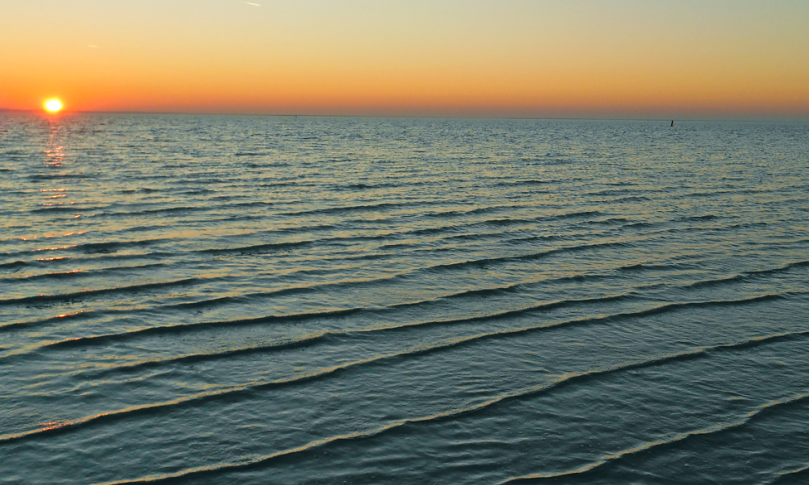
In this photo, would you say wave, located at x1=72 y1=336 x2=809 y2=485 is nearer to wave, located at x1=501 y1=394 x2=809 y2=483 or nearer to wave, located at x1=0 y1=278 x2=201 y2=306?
wave, located at x1=501 y1=394 x2=809 y2=483

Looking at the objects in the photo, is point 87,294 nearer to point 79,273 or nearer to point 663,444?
point 79,273

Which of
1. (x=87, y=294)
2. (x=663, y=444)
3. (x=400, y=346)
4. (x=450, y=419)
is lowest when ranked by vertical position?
(x=663, y=444)

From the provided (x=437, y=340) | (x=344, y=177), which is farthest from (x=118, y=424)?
(x=344, y=177)

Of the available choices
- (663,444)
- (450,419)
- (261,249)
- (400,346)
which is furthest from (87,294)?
(663,444)

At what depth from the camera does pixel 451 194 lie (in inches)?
1315

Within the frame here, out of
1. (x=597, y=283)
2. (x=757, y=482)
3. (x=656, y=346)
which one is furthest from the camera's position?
(x=597, y=283)

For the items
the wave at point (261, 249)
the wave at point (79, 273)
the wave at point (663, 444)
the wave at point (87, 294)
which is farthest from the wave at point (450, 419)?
the wave at point (261, 249)

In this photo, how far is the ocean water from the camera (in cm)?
809

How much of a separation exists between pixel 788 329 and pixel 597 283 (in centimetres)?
439

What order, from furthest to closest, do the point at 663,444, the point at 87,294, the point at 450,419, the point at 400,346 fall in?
the point at 87,294 → the point at 400,346 → the point at 450,419 → the point at 663,444

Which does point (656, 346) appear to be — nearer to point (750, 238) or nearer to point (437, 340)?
point (437, 340)

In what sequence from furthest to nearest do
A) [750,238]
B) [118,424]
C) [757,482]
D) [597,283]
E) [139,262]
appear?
[750,238] < [139,262] < [597,283] < [118,424] < [757,482]

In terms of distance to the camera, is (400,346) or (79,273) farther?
(79,273)

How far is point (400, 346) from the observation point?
11.9 meters
